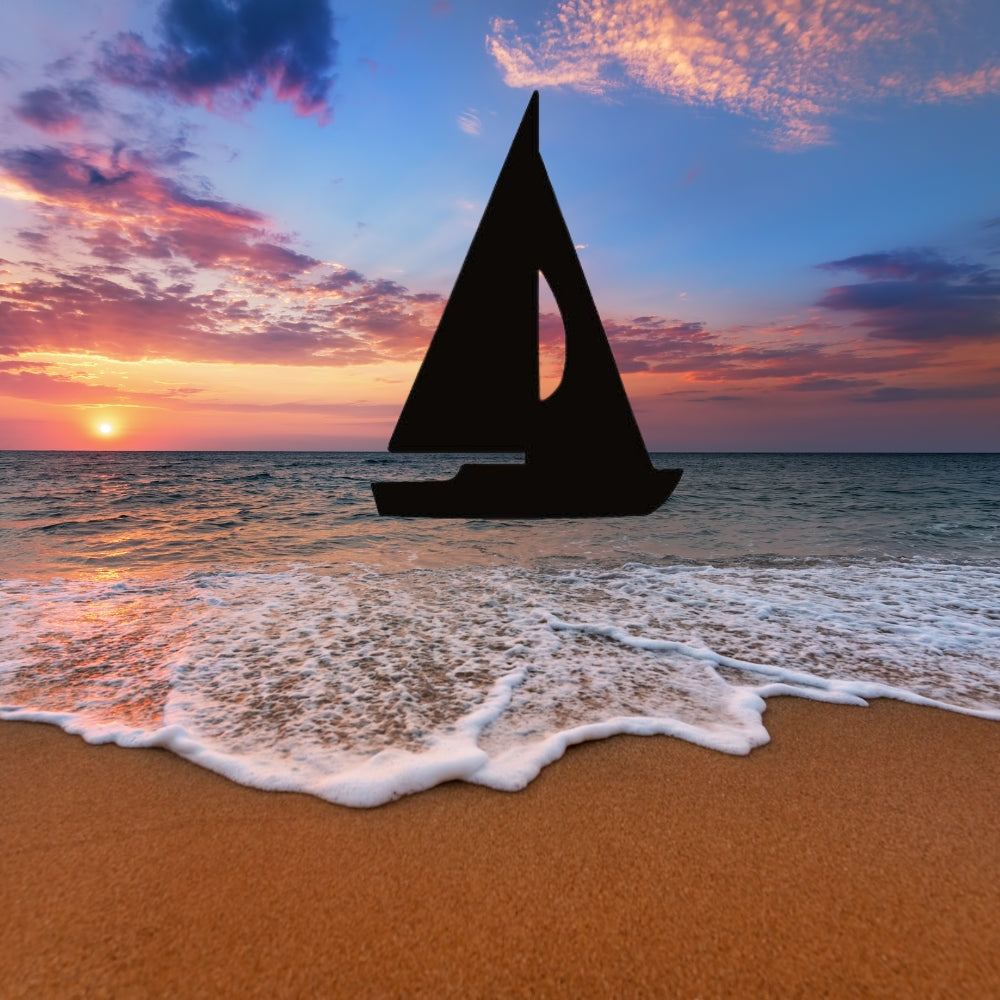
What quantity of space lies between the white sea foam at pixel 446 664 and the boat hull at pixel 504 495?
54.2 inches

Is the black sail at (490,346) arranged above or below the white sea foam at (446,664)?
above

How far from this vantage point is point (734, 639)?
494 cm

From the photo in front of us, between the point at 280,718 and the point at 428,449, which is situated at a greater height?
the point at 428,449

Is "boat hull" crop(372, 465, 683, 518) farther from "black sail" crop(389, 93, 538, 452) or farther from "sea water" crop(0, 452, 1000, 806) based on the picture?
"sea water" crop(0, 452, 1000, 806)

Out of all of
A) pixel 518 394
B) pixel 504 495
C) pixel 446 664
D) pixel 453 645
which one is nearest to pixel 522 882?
pixel 504 495

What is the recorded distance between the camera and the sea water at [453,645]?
3.17 metres

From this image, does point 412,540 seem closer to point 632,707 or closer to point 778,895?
point 632,707

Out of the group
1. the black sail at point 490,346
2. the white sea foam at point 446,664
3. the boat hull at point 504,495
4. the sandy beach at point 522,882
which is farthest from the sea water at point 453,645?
the black sail at point 490,346

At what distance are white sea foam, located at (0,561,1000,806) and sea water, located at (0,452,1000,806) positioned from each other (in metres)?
0.02

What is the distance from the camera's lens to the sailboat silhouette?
8.73ft

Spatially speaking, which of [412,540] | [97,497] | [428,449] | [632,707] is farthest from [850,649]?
[97,497]

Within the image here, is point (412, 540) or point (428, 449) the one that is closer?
point (428, 449)

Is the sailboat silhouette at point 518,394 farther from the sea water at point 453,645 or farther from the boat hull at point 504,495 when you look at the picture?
the sea water at point 453,645

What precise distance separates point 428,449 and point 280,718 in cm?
206
